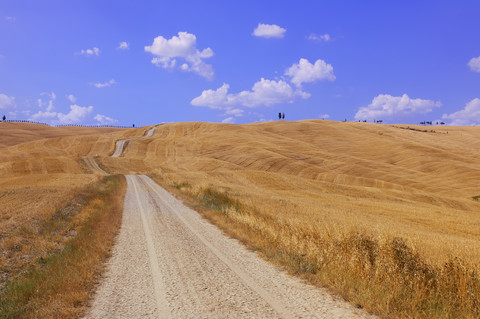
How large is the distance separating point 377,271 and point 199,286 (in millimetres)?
4082

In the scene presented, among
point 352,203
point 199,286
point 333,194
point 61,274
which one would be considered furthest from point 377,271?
point 333,194

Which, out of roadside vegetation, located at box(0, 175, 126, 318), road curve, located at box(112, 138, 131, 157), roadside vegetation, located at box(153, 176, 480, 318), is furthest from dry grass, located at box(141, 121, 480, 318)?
roadside vegetation, located at box(0, 175, 126, 318)

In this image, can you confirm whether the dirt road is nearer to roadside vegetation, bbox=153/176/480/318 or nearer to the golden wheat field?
roadside vegetation, bbox=153/176/480/318

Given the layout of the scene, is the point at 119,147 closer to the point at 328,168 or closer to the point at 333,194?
the point at 328,168

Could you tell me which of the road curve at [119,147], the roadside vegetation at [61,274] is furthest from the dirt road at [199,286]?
the road curve at [119,147]

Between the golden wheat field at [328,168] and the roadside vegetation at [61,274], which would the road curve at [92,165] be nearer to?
the golden wheat field at [328,168]

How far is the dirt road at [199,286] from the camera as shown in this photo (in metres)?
6.70

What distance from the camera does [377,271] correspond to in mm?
8180

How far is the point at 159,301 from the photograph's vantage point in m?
7.21

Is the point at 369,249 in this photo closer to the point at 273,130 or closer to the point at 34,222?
the point at 34,222

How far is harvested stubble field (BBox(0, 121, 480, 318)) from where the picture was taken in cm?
773

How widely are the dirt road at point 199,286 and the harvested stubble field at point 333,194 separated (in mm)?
761

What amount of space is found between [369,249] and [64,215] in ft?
51.1

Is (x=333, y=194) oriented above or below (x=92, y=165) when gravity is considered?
below
